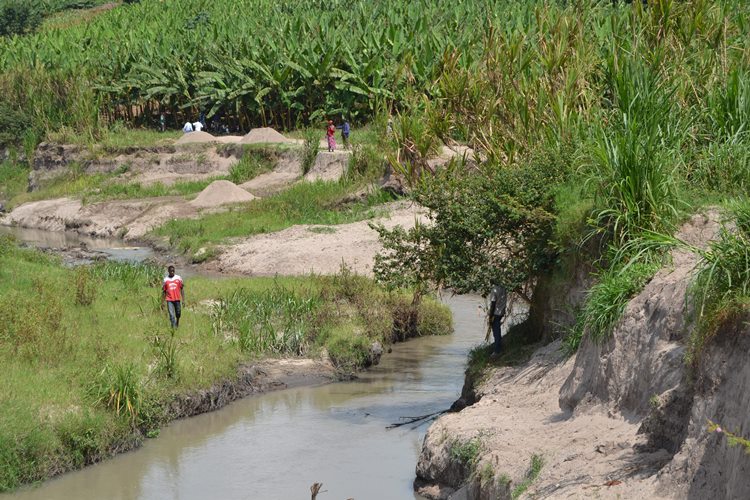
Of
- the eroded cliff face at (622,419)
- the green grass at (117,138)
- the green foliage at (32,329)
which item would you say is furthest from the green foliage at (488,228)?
the green grass at (117,138)

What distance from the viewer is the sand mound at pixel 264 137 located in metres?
48.1

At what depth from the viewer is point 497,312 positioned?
18797 mm

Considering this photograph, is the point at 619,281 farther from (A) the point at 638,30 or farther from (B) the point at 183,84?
(B) the point at 183,84

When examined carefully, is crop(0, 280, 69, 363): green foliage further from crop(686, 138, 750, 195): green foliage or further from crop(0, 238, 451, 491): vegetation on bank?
crop(686, 138, 750, 195): green foliage

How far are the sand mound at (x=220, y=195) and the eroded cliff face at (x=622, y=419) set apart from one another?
85.0 ft

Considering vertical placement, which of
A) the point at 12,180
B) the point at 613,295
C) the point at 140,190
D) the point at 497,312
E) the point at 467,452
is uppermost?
the point at 12,180

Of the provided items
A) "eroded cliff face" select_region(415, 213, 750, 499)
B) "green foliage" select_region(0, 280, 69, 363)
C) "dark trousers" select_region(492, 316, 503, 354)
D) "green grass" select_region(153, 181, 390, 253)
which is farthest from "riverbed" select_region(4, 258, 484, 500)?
"green grass" select_region(153, 181, 390, 253)

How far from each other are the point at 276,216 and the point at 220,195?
422 centimetres

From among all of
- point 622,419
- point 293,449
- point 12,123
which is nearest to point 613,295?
point 622,419

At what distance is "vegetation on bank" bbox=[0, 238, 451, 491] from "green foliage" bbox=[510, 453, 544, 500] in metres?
6.94

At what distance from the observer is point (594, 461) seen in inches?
505

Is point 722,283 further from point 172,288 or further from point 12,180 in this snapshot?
point 12,180

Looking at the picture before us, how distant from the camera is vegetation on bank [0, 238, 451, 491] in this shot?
17516mm

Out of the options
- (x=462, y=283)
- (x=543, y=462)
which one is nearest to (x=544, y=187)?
(x=462, y=283)
